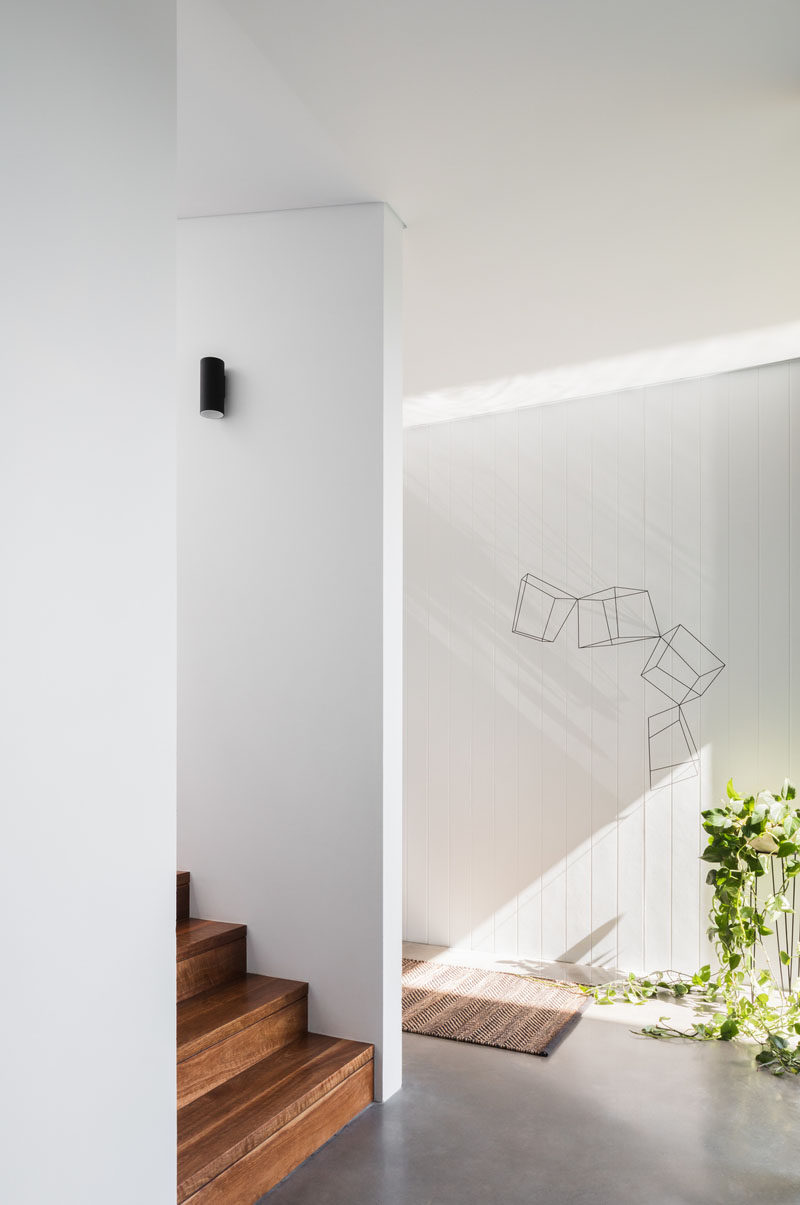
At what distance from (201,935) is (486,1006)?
4.76 feet

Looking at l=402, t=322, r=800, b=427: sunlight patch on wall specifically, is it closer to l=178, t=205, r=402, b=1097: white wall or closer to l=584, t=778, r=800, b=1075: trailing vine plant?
l=178, t=205, r=402, b=1097: white wall

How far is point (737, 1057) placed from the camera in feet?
10.9

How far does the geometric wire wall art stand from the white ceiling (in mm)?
1299

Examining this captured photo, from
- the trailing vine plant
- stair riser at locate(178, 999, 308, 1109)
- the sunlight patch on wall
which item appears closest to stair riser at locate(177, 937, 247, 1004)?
stair riser at locate(178, 999, 308, 1109)

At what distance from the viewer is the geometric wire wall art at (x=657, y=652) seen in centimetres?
423

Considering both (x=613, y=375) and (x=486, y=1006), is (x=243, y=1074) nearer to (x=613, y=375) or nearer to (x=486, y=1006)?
(x=486, y=1006)

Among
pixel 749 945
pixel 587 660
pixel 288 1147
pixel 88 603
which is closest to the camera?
pixel 88 603

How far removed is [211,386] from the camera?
122 inches

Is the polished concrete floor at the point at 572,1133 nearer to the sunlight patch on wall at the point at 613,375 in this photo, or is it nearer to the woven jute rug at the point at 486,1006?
the woven jute rug at the point at 486,1006

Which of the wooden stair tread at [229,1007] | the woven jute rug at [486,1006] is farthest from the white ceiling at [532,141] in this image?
the woven jute rug at [486,1006]

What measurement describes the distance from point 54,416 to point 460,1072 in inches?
103

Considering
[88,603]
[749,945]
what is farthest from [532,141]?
[749,945]

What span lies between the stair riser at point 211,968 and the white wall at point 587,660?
181cm

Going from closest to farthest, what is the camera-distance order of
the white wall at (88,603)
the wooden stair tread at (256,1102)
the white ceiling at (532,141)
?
the white wall at (88,603) < the white ceiling at (532,141) < the wooden stair tread at (256,1102)
